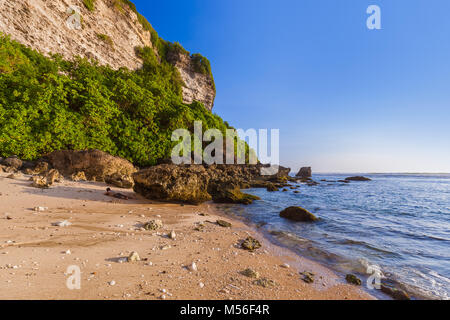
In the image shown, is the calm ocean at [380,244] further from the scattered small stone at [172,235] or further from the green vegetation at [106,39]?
the green vegetation at [106,39]

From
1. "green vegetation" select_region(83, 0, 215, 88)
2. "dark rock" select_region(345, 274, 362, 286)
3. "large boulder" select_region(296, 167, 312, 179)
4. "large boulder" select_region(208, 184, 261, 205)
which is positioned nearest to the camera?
"dark rock" select_region(345, 274, 362, 286)

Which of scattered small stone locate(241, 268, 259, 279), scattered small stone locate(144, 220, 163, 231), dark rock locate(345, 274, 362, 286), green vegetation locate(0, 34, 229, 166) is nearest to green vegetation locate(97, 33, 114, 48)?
green vegetation locate(0, 34, 229, 166)

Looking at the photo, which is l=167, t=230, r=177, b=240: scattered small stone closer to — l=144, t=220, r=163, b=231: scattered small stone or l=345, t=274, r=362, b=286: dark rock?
l=144, t=220, r=163, b=231: scattered small stone

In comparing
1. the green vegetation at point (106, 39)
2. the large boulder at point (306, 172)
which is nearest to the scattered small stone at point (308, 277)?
the green vegetation at point (106, 39)

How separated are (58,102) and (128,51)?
21673mm

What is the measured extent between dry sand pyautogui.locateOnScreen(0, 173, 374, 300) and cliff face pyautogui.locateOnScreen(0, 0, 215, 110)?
20462 mm

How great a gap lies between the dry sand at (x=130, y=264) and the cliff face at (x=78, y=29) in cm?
2046

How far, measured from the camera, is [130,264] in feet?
9.93

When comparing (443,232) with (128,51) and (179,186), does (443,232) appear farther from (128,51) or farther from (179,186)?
(128,51)

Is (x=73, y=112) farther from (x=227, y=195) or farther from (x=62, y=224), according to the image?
(x=227, y=195)

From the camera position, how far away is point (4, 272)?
7.48 ft

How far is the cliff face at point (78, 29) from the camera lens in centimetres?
1570

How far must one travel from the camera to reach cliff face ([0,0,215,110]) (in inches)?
618

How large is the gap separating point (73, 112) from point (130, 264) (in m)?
15.5
